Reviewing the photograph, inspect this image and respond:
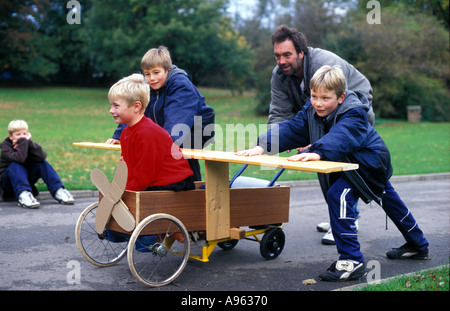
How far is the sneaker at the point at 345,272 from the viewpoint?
4.41 m

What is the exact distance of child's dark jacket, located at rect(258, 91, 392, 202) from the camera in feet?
13.9

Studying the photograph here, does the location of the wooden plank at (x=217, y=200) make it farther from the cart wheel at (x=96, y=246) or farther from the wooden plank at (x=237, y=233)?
the cart wheel at (x=96, y=246)

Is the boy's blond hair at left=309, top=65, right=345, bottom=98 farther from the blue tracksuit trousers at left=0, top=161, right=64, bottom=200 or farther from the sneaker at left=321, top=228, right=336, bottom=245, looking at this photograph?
the blue tracksuit trousers at left=0, top=161, right=64, bottom=200

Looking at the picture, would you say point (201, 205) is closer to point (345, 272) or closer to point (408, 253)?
point (345, 272)

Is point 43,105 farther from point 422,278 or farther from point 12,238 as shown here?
point 422,278

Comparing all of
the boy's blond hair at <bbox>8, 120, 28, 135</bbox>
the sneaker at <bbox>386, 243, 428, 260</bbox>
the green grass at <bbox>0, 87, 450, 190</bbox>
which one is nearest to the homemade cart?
the sneaker at <bbox>386, 243, 428, 260</bbox>

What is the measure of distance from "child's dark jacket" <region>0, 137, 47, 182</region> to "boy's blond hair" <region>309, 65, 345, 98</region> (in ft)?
14.9

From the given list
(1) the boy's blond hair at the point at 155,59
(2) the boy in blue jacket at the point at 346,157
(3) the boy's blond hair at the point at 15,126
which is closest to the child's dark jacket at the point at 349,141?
(2) the boy in blue jacket at the point at 346,157

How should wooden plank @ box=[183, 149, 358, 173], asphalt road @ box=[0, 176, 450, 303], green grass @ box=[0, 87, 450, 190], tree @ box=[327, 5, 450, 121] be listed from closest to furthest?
wooden plank @ box=[183, 149, 358, 173] → asphalt road @ box=[0, 176, 450, 303] → green grass @ box=[0, 87, 450, 190] → tree @ box=[327, 5, 450, 121]

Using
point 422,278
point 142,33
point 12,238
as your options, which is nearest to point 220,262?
point 422,278

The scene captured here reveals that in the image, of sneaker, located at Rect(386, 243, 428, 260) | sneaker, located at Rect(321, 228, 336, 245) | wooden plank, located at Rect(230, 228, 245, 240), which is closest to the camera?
wooden plank, located at Rect(230, 228, 245, 240)

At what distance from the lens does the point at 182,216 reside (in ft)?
14.8

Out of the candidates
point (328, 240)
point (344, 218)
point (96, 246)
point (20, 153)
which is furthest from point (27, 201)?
point (344, 218)
